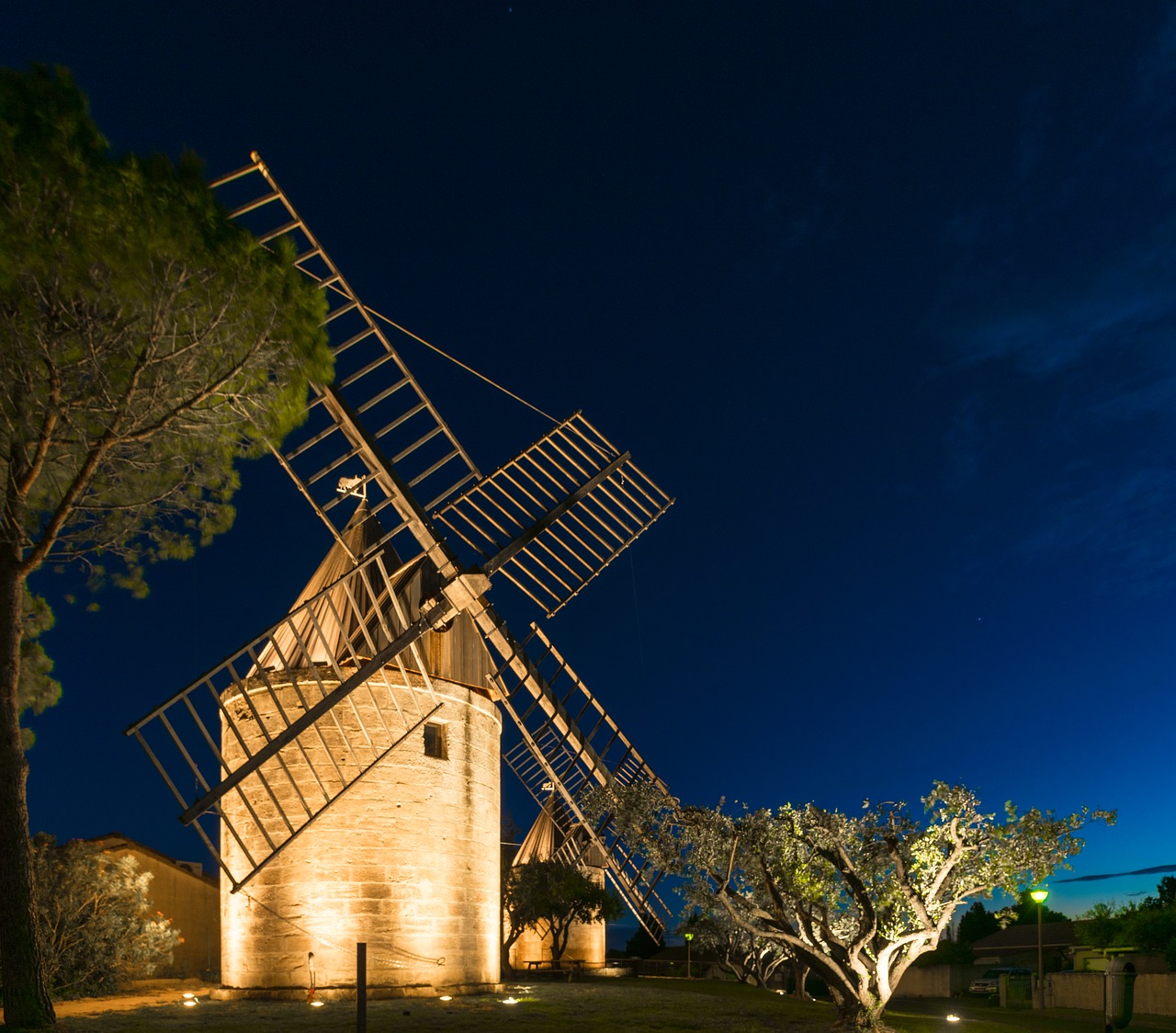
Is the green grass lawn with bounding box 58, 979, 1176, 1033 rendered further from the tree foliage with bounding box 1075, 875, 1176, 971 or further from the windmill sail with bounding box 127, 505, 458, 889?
the tree foliage with bounding box 1075, 875, 1176, 971

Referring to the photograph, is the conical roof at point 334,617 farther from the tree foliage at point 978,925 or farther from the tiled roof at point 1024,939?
the tree foliage at point 978,925

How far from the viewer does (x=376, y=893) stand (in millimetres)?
17109

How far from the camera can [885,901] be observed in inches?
545

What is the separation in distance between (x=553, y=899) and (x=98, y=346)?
21.9 m

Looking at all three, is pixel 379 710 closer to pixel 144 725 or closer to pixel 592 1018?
pixel 144 725

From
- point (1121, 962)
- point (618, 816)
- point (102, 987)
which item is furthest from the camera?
point (102, 987)

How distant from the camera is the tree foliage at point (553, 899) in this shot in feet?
91.9

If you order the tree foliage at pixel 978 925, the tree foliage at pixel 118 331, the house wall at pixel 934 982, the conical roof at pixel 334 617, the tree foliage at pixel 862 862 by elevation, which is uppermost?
the tree foliage at pixel 118 331

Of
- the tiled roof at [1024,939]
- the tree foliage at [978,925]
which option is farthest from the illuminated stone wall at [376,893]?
the tree foliage at [978,925]

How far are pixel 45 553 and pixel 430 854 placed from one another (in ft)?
31.5

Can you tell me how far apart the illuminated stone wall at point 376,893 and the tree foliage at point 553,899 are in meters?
9.39

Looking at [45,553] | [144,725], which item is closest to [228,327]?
[45,553]

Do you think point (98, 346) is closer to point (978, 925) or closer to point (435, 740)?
point (435, 740)

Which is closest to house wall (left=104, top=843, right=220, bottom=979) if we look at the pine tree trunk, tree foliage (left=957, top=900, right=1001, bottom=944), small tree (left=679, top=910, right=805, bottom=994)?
small tree (left=679, top=910, right=805, bottom=994)
